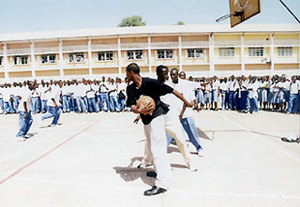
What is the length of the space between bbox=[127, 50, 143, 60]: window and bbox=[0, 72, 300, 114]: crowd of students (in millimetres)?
14949

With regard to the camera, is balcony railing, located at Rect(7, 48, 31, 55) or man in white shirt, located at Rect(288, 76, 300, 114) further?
balcony railing, located at Rect(7, 48, 31, 55)

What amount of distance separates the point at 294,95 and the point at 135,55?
66.1 feet

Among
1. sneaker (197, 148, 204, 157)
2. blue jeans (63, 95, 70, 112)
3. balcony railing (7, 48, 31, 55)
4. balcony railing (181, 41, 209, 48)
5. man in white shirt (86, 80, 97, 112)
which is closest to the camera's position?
sneaker (197, 148, 204, 157)

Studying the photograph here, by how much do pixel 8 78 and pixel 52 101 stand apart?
24354mm

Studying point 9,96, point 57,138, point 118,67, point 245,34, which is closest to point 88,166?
point 57,138

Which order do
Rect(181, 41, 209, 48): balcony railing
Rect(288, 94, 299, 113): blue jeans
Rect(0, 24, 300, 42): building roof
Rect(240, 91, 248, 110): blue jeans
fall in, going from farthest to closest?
Rect(181, 41, 209, 48): balcony railing, Rect(0, 24, 300, 42): building roof, Rect(240, 91, 248, 110): blue jeans, Rect(288, 94, 299, 113): blue jeans

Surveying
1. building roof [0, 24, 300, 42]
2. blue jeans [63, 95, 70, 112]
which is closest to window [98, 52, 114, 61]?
building roof [0, 24, 300, 42]

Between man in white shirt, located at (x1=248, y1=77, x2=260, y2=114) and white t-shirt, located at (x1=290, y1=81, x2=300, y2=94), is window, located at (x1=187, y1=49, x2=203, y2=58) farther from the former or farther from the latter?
white t-shirt, located at (x1=290, y1=81, x2=300, y2=94)

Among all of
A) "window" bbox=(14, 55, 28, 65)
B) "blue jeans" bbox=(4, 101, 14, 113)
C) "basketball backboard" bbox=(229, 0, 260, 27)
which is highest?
"window" bbox=(14, 55, 28, 65)

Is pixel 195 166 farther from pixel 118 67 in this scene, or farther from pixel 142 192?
pixel 118 67

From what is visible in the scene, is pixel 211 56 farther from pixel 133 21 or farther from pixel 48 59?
pixel 133 21

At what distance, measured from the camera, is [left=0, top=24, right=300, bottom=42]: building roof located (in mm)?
26422

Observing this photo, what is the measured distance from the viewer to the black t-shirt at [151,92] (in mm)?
3549

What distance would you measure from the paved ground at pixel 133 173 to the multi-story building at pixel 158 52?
21.7 meters
